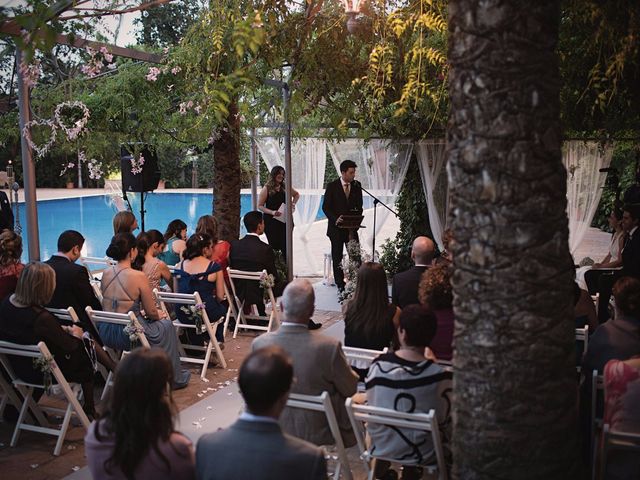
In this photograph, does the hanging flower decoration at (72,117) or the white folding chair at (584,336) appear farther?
the hanging flower decoration at (72,117)

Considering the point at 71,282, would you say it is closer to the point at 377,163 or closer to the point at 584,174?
the point at 377,163

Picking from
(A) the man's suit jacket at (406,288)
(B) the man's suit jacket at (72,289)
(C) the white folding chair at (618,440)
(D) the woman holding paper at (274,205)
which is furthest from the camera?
(D) the woman holding paper at (274,205)

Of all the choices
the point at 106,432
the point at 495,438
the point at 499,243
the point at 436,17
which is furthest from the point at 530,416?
the point at 436,17

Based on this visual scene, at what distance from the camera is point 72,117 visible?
297 inches

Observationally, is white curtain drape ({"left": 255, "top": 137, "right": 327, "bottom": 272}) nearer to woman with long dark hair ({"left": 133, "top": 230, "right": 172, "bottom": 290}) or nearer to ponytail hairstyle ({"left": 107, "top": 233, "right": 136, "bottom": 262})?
woman with long dark hair ({"left": 133, "top": 230, "right": 172, "bottom": 290})

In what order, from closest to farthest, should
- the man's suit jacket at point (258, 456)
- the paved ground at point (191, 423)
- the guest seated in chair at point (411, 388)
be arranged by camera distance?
1. the man's suit jacket at point (258, 456)
2. the guest seated in chair at point (411, 388)
3. the paved ground at point (191, 423)

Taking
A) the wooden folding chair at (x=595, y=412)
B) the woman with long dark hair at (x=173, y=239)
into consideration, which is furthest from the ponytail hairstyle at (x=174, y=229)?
the wooden folding chair at (x=595, y=412)

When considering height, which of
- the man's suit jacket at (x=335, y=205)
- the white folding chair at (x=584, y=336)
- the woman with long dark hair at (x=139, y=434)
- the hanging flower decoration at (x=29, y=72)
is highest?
the hanging flower decoration at (x=29, y=72)

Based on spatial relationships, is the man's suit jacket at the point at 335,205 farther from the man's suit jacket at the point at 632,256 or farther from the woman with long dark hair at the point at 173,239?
the man's suit jacket at the point at 632,256

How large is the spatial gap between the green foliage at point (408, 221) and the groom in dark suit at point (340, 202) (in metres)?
0.82

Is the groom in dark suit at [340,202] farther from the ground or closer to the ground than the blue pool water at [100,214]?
farther from the ground

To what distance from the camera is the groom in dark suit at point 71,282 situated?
5.34 m

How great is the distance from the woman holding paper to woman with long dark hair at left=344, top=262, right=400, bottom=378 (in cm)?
477

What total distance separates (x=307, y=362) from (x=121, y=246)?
2.36m
